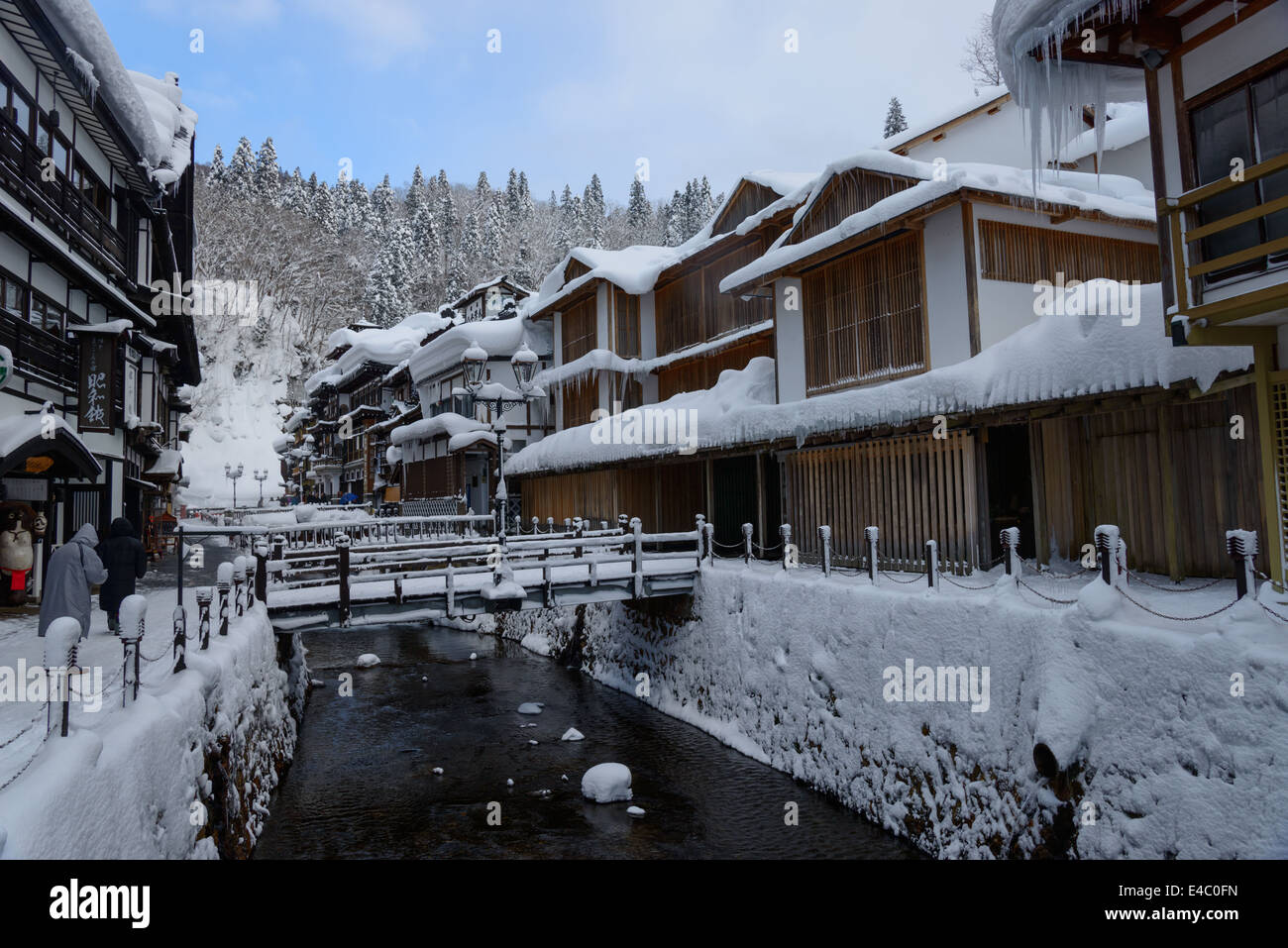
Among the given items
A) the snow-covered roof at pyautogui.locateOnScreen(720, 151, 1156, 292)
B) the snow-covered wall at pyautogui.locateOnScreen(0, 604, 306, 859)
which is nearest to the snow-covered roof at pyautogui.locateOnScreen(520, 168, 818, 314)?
the snow-covered roof at pyautogui.locateOnScreen(720, 151, 1156, 292)

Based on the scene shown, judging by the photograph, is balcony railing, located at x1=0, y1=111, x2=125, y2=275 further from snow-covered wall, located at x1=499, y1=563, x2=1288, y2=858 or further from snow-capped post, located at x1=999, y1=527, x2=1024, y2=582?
snow-capped post, located at x1=999, y1=527, x2=1024, y2=582

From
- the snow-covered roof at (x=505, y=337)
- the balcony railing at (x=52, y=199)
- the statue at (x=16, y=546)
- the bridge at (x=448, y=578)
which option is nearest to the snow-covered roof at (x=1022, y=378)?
the bridge at (x=448, y=578)

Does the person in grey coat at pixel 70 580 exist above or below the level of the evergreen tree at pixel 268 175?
below

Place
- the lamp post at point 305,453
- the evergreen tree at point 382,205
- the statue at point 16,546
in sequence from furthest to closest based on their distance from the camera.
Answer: the evergreen tree at point 382,205 < the lamp post at point 305,453 < the statue at point 16,546

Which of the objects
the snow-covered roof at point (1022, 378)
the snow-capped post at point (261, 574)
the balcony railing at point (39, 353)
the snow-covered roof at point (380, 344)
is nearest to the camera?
the snow-covered roof at point (1022, 378)

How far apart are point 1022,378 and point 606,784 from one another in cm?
976

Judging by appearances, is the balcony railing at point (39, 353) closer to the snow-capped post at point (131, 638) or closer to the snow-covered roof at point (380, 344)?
the snow-capped post at point (131, 638)

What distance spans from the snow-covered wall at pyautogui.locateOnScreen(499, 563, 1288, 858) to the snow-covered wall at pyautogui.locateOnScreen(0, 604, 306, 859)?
9.16m

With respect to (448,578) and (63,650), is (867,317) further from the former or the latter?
(63,650)

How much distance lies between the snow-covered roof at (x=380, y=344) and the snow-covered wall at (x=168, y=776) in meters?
41.7

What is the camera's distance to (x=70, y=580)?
10.2 meters

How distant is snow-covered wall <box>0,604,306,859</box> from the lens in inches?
189

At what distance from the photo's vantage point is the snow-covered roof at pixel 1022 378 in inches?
389
